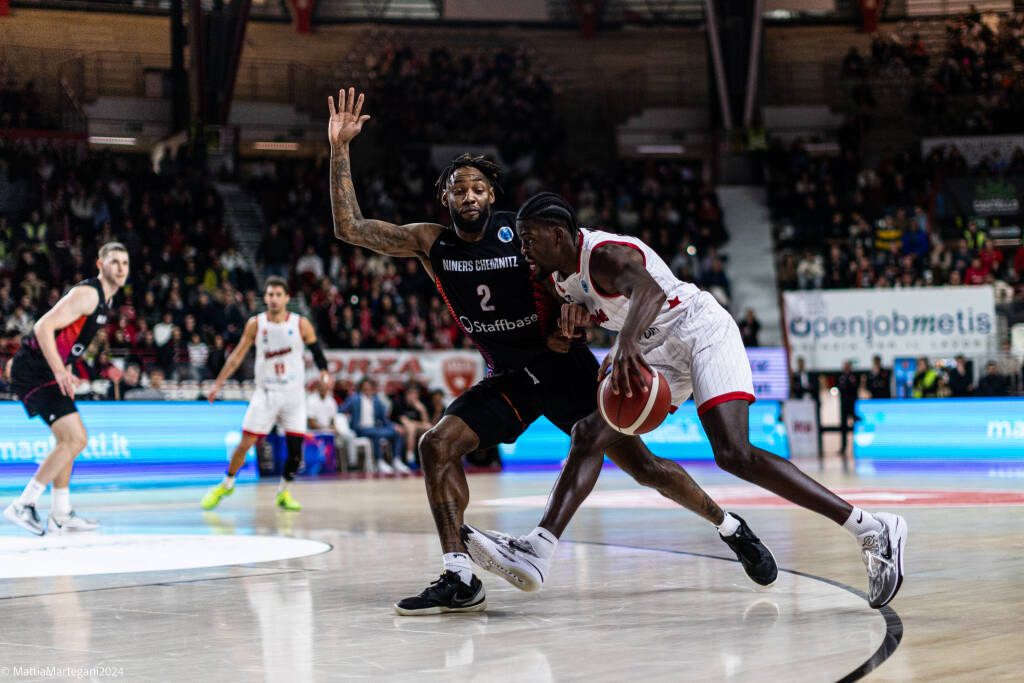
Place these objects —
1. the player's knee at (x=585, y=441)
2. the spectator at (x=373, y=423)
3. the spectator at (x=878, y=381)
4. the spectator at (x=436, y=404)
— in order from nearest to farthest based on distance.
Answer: the player's knee at (x=585, y=441), the spectator at (x=373, y=423), the spectator at (x=436, y=404), the spectator at (x=878, y=381)

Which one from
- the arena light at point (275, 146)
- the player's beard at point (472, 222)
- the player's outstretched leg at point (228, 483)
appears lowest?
the player's outstretched leg at point (228, 483)

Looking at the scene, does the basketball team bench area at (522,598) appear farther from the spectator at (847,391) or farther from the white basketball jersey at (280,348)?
the spectator at (847,391)

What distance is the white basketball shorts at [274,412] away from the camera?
11828mm

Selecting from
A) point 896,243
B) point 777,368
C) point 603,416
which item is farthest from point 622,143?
point 603,416

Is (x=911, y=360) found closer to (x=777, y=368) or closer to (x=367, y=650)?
(x=777, y=368)

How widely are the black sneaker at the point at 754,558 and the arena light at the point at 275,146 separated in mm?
26822

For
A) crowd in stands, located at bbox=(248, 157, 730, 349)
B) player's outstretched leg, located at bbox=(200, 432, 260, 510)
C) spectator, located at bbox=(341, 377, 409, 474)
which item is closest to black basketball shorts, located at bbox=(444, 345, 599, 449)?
player's outstretched leg, located at bbox=(200, 432, 260, 510)

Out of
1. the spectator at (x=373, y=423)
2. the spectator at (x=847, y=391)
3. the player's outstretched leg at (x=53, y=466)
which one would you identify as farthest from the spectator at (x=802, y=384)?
the player's outstretched leg at (x=53, y=466)

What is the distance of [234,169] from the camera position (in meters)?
29.0

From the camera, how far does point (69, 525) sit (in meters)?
9.21

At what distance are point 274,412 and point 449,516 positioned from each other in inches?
272

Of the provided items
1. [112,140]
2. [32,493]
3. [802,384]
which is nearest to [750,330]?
[802,384]

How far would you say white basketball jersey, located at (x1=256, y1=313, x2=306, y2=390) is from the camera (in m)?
12.0

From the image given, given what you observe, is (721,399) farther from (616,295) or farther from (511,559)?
(511,559)
